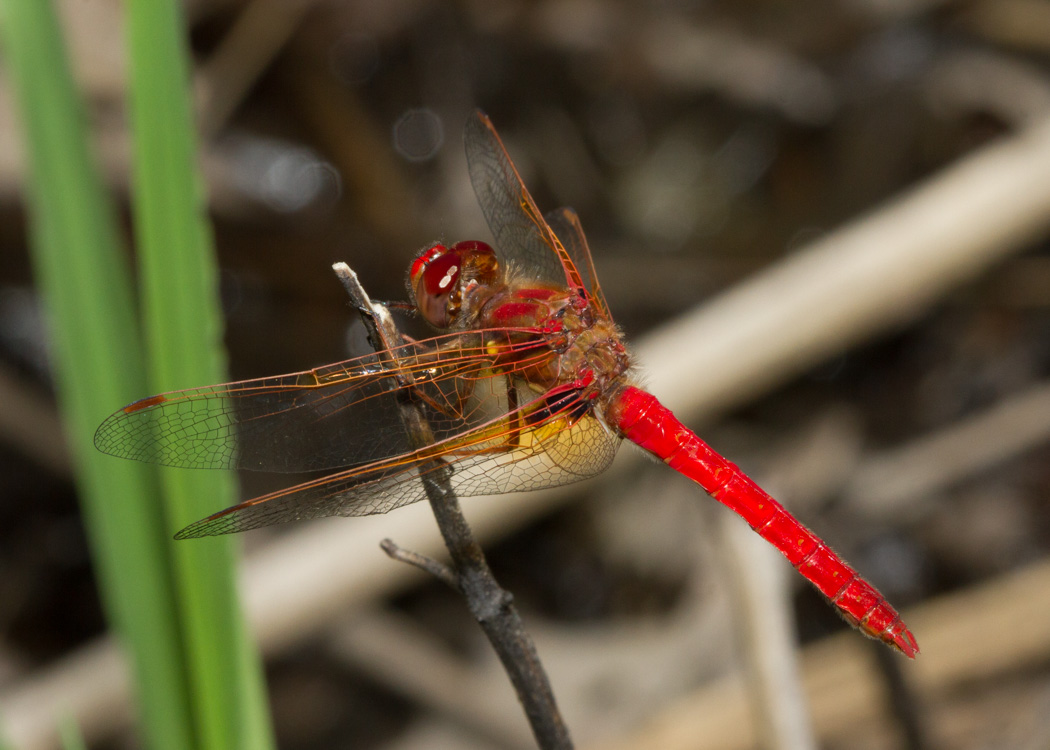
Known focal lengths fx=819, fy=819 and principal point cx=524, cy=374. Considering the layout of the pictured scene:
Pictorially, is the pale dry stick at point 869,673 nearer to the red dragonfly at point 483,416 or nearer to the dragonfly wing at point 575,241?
the red dragonfly at point 483,416

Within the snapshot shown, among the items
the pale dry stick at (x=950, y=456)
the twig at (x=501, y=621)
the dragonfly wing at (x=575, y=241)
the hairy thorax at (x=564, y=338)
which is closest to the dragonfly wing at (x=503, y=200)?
the dragonfly wing at (x=575, y=241)

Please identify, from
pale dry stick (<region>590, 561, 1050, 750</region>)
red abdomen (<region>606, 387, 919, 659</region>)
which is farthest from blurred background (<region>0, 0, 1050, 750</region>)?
red abdomen (<region>606, 387, 919, 659</region>)

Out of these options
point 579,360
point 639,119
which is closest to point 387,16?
point 639,119

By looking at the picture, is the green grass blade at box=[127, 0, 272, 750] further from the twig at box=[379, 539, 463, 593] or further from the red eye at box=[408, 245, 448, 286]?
the red eye at box=[408, 245, 448, 286]

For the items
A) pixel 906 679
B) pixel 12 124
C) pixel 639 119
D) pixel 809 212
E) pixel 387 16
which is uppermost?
pixel 387 16

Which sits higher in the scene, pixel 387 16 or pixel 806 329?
pixel 387 16

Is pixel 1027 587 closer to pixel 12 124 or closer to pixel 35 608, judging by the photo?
pixel 35 608

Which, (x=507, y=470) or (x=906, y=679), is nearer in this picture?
(x=507, y=470)
